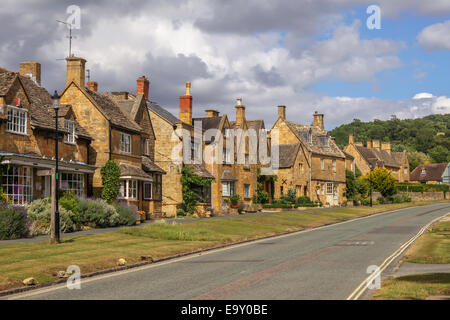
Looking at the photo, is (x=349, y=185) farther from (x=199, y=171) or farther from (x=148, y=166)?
(x=148, y=166)

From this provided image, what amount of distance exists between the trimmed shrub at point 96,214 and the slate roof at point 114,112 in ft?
26.5

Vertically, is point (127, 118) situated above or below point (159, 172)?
above

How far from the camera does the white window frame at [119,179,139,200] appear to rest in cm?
3747

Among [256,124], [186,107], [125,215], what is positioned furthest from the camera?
[256,124]

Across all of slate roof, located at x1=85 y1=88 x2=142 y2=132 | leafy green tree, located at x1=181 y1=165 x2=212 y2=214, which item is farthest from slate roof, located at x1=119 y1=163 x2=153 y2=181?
leafy green tree, located at x1=181 y1=165 x2=212 y2=214

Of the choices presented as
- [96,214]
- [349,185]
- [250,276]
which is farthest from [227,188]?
[250,276]

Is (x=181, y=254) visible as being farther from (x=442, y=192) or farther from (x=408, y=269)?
(x=442, y=192)

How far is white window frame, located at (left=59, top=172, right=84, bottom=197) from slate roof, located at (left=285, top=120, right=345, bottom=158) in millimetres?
39382

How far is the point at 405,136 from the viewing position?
17962 centimetres

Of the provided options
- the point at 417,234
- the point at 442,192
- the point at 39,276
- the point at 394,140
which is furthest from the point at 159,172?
the point at 394,140

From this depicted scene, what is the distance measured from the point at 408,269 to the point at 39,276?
35.5 feet

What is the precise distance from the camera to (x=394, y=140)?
599 ft

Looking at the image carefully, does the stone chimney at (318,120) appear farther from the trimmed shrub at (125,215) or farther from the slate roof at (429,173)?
the slate roof at (429,173)

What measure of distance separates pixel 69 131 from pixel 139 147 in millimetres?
7820
